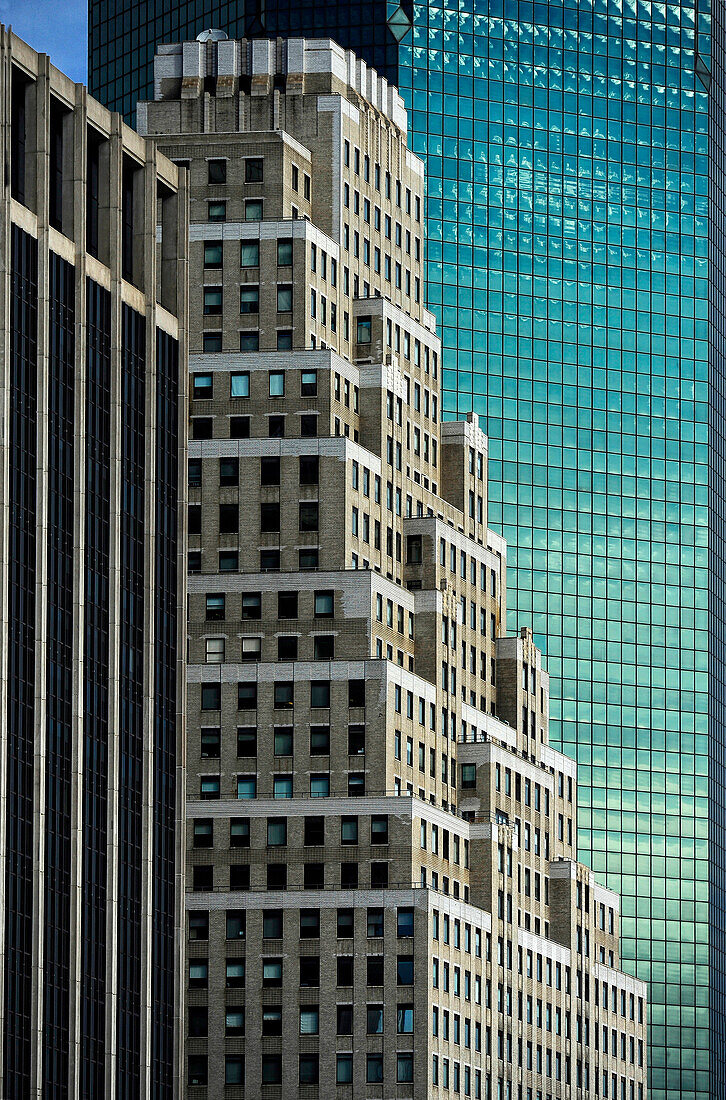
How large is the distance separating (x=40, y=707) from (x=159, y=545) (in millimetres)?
22849

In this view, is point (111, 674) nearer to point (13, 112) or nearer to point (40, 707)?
point (40, 707)

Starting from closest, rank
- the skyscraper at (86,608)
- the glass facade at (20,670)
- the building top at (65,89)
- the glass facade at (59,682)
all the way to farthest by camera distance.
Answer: the glass facade at (20,670) < the skyscraper at (86,608) < the glass facade at (59,682) < the building top at (65,89)

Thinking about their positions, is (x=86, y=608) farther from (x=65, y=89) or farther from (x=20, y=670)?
(x=65, y=89)

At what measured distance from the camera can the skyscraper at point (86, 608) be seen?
172750 mm

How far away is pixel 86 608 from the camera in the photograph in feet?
600

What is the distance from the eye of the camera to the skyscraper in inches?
6801

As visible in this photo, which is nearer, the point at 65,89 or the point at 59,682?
the point at 59,682

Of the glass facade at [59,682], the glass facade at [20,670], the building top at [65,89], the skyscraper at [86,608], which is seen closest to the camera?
the glass facade at [20,670]

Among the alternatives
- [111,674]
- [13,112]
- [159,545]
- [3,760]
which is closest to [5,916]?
[3,760]

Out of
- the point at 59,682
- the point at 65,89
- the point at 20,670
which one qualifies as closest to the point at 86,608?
the point at 59,682

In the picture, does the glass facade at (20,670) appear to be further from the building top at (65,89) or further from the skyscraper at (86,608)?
the building top at (65,89)

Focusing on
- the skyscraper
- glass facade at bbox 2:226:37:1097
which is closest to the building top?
the skyscraper

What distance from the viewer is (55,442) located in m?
180

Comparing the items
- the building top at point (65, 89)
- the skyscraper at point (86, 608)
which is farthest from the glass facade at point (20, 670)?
the building top at point (65, 89)
